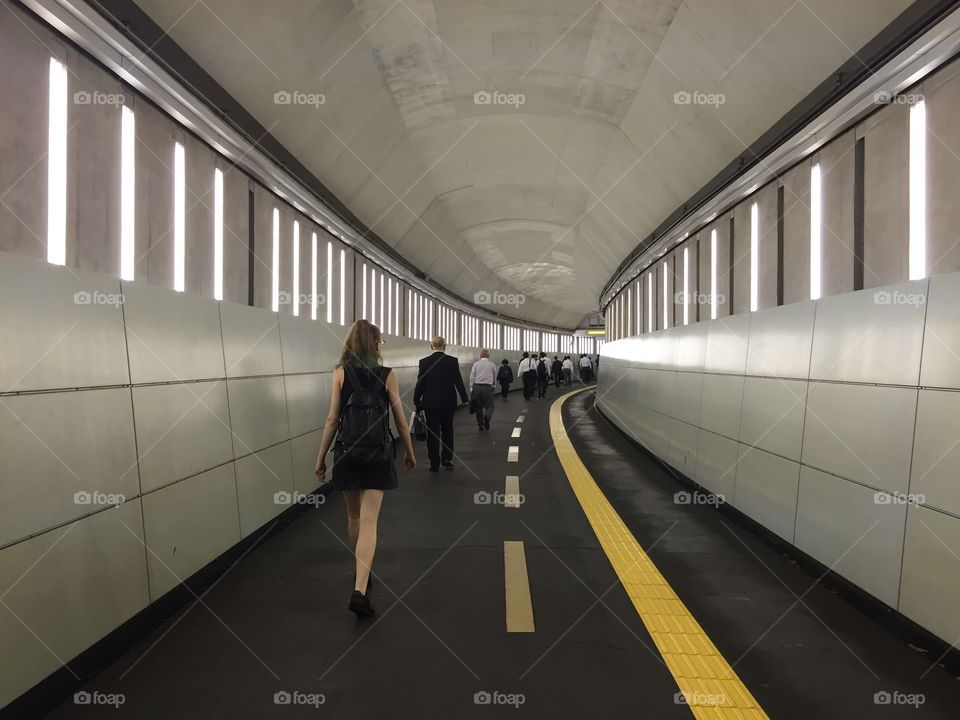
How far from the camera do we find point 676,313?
14789mm

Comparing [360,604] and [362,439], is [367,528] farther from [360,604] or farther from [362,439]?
[362,439]

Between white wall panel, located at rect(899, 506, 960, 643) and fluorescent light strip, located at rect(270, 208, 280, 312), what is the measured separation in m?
8.22

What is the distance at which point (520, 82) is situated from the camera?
11.1m

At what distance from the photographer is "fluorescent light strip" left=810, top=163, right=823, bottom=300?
7383 millimetres

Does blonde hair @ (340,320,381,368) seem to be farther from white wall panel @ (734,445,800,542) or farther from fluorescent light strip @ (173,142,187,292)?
white wall panel @ (734,445,800,542)

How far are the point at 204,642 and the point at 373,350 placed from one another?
2.07 metres

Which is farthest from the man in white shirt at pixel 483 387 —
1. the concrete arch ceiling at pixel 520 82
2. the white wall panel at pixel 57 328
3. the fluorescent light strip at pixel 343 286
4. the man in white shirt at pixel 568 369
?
the man in white shirt at pixel 568 369

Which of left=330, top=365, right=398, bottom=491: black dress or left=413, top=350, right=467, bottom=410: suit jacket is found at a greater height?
left=413, top=350, right=467, bottom=410: suit jacket

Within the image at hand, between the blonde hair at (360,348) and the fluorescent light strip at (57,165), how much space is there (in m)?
2.25

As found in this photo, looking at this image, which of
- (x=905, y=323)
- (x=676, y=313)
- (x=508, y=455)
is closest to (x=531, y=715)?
(x=905, y=323)

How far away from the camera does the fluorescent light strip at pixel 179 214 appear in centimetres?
713

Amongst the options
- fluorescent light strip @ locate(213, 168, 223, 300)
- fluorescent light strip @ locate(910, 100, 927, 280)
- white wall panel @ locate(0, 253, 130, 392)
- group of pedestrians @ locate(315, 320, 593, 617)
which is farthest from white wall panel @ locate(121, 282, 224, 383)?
fluorescent light strip @ locate(910, 100, 927, 280)

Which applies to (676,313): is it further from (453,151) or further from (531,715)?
(531,715)

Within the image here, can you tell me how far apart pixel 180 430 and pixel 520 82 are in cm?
822
